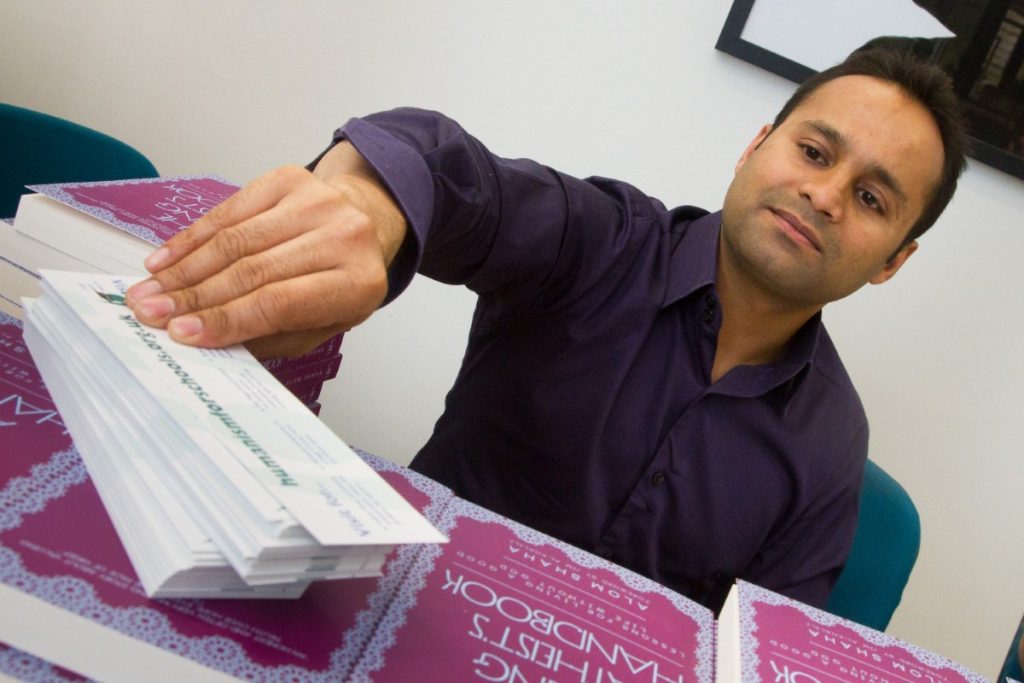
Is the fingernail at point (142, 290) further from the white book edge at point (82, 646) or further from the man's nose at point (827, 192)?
the man's nose at point (827, 192)

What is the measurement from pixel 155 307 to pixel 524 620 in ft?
1.04

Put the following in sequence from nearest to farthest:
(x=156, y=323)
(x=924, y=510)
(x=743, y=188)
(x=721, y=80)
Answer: (x=156, y=323) → (x=743, y=188) → (x=721, y=80) → (x=924, y=510)

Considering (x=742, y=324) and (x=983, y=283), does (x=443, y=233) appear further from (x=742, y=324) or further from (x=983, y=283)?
(x=983, y=283)

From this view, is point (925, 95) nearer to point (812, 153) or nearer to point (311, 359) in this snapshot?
point (812, 153)

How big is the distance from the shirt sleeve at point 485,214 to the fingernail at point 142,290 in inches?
8.3

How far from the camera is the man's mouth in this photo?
1.15m

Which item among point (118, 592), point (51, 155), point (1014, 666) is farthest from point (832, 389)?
point (51, 155)

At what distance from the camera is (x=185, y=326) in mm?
545

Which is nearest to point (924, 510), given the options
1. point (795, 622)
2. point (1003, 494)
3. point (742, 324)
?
point (1003, 494)

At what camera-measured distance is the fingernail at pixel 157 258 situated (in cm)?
58

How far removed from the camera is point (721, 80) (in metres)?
1.62

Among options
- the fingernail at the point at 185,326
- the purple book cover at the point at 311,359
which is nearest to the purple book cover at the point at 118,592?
the fingernail at the point at 185,326

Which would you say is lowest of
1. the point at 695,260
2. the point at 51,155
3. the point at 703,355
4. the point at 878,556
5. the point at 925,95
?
the point at 878,556

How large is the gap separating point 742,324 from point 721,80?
605 millimetres
